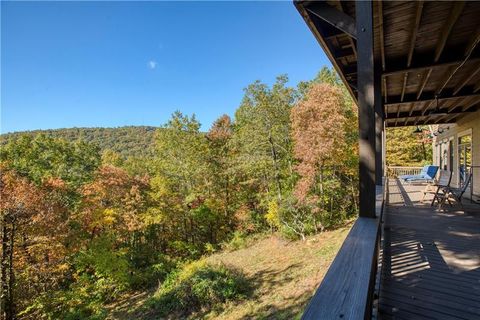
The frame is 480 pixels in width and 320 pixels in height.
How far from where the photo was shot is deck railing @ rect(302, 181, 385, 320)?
0.91m

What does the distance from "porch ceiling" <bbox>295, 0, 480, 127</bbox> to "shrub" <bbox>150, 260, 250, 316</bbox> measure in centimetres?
652

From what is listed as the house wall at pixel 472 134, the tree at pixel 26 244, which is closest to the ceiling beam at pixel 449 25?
the house wall at pixel 472 134

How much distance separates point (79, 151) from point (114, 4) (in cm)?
1639

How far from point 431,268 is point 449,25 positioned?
8.30ft

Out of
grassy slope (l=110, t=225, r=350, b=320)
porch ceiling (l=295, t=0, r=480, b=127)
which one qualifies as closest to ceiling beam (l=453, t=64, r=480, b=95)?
porch ceiling (l=295, t=0, r=480, b=127)

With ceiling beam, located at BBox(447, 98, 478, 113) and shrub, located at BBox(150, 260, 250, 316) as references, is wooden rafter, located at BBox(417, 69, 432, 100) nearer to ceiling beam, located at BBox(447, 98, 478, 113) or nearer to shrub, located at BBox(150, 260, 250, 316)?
ceiling beam, located at BBox(447, 98, 478, 113)

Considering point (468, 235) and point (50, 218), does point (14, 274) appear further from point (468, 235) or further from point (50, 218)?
point (468, 235)

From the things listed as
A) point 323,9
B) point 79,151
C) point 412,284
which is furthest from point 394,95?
point 79,151

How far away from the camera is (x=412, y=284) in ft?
7.79

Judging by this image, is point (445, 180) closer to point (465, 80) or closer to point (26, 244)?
point (465, 80)

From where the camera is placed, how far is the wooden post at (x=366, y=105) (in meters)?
2.05

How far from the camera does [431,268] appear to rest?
8.82 ft

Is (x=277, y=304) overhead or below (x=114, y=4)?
below

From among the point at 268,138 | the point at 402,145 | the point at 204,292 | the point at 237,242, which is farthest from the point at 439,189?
the point at 402,145
